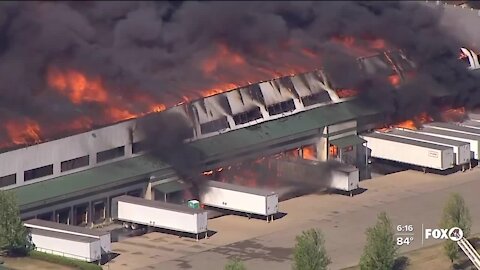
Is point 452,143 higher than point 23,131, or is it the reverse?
point 452,143

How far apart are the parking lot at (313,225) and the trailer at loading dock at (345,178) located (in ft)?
1.02

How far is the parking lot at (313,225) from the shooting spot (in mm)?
47656

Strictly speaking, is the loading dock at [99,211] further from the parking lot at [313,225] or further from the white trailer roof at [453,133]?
the white trailer roof at [453,133]

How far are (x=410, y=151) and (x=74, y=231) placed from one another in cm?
1331

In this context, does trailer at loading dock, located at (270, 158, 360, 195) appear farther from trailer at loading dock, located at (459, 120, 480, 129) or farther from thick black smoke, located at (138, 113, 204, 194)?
trailer at loading dock, located at (459, 120, 480, 129)

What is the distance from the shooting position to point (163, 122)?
53.0 metres

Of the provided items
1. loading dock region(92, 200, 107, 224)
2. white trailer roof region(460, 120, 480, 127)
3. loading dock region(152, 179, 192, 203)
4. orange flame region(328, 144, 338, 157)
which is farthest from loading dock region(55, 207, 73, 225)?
white trailer roof region(460, 120, 480, 127)

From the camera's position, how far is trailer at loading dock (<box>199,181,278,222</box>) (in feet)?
168

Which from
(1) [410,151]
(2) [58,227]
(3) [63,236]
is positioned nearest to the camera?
(3) [63,236]

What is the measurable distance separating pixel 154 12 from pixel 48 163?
6.90 meters

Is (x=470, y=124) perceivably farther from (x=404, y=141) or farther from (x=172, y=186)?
(x=172, y=186)

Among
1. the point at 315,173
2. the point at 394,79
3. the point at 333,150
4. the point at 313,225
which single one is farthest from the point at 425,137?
the point at 313,225

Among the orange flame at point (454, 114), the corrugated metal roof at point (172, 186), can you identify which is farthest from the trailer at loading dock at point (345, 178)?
the orange flame at point (454, 114)

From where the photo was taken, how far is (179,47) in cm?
5625
